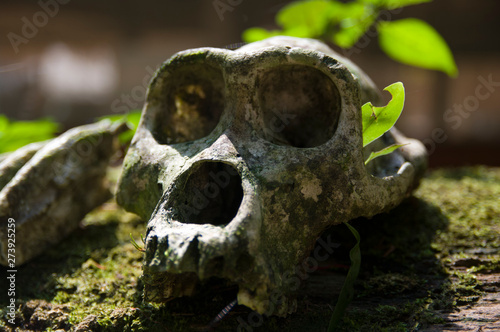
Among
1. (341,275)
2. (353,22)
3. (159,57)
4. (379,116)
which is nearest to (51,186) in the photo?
(341,275)

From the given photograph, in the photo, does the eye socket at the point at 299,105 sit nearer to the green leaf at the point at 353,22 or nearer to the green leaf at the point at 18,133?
the green leaf at the point at 353,22

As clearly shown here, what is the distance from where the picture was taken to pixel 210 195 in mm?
1178

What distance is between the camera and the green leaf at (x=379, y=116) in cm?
121

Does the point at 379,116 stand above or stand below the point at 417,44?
below

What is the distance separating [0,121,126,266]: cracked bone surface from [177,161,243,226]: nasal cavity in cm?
81

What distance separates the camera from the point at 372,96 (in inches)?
59.5

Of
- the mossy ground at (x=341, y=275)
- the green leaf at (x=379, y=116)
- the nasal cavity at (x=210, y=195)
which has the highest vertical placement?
the green leaf at (x=379, y=116)

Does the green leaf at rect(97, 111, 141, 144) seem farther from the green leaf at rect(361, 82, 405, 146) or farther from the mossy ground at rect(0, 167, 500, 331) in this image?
the green leaf at rect(361, 82, 405, 146)

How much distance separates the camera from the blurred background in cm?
404

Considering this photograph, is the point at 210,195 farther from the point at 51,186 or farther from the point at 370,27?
the point at 370,27

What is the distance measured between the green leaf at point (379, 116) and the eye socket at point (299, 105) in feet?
0.29

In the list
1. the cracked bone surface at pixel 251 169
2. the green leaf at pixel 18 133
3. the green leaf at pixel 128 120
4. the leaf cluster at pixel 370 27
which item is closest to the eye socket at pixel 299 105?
the cracked bone surface at pixel 251 169

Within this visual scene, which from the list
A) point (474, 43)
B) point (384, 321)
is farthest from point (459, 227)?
point (474, 43)

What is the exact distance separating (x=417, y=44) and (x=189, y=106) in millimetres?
1170
